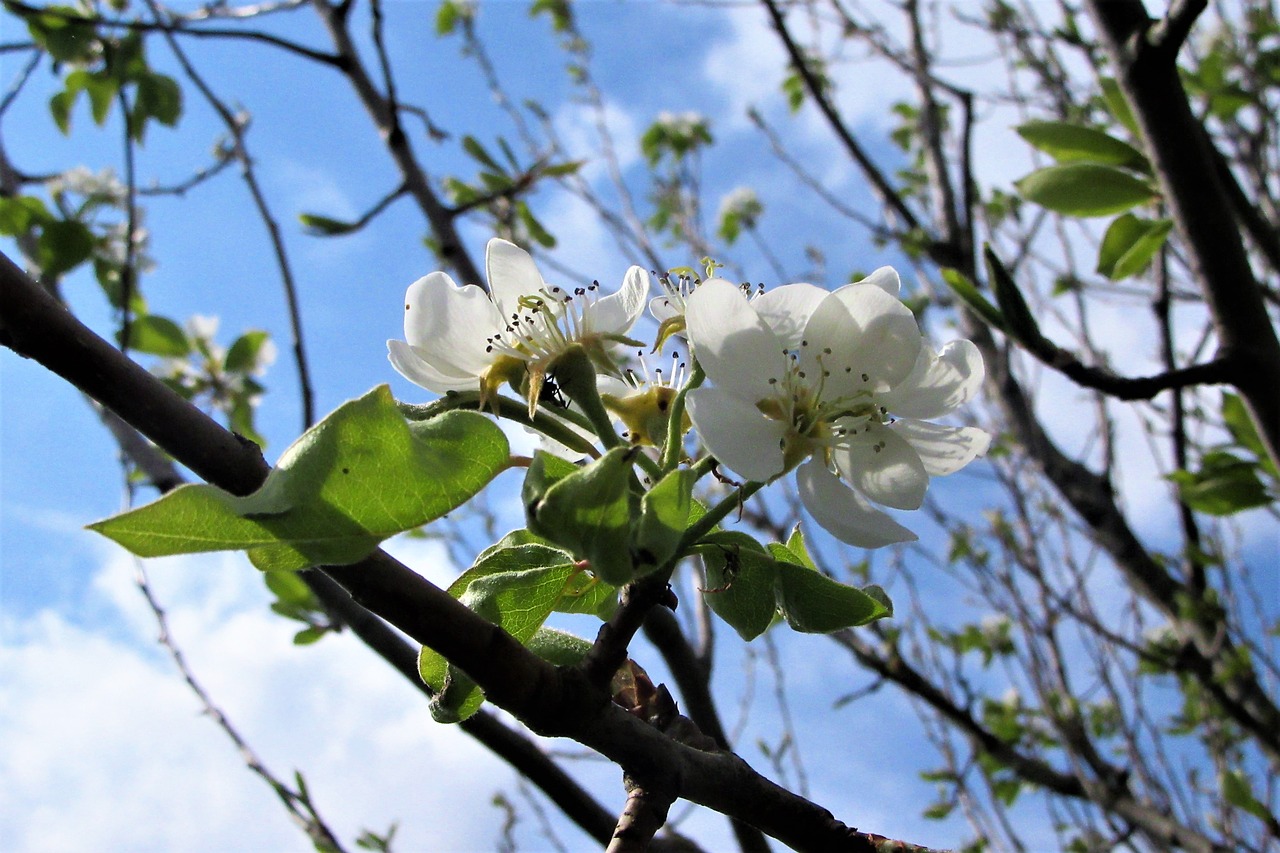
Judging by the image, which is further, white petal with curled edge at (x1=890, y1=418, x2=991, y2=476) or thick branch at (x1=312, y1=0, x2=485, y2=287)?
thick branch at (x1=312, y1=0, x2=485, y2=287)

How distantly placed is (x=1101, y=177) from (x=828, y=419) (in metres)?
1.06

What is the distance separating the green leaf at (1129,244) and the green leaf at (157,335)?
2.43 metres

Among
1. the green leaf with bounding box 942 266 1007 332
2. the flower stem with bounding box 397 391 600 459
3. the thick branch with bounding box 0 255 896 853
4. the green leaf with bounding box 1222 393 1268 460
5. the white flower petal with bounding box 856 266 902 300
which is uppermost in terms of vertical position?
the green leaf with bounding box 1222 393 1268 460

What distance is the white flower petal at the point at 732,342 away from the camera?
83cm

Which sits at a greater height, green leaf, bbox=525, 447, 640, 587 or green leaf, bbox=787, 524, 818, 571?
green leaf, bbox=787, 524, 818, 571

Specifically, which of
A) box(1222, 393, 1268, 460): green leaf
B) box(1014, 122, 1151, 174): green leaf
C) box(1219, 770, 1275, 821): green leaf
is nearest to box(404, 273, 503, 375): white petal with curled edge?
box(1014, 122, 1151, 174): green leaf

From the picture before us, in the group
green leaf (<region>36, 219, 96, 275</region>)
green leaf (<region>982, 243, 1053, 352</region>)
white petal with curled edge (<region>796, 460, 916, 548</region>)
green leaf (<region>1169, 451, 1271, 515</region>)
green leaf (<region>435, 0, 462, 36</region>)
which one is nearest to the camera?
white petal with curled edge (<region>796, 460, 916, 548</region>)

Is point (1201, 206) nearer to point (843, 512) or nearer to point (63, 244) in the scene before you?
point (843, 512)

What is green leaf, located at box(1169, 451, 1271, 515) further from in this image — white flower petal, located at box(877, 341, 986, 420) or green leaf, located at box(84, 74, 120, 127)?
green leaf, located at box(84, 74, 120, 127)

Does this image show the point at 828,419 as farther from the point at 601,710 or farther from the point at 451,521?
the point at 451,521

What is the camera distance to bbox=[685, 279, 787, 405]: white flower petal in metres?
0.83

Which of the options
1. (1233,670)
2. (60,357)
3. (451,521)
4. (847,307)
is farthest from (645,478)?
(451,521)

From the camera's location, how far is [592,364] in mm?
979

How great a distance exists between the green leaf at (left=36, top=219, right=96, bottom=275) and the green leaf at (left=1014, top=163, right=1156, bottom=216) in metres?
2.08
